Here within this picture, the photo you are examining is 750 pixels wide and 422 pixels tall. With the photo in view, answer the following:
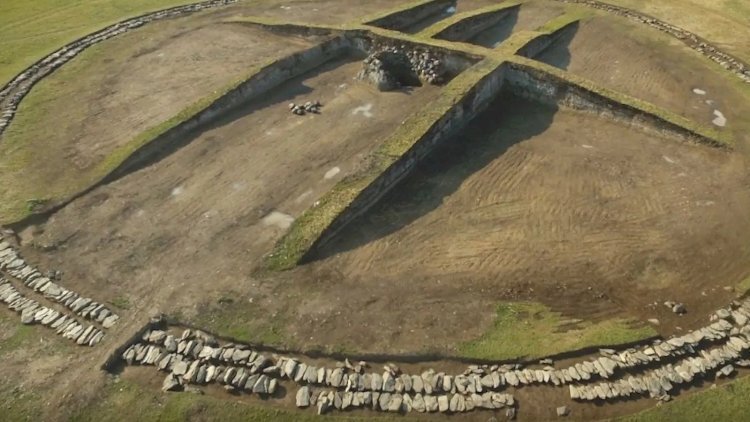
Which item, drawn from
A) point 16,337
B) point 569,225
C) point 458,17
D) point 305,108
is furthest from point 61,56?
point 569,225

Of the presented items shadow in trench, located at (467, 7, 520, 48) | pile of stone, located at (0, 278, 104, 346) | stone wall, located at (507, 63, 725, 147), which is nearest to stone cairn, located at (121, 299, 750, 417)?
pile of stone, located at (0, 278, 104, 346)

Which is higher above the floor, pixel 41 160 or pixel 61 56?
pixel 61 56

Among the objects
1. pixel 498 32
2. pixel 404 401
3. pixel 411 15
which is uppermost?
pixel 411 15

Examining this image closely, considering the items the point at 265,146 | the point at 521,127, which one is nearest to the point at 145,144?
the point at 265,146

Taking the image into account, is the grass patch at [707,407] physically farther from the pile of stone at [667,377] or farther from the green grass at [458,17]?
the green grass at [458,17]

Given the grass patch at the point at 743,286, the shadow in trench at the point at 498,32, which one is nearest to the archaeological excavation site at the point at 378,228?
the grass patch at the point at 743,286

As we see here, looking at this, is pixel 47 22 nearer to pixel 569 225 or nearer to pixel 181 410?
pixel 181 410
